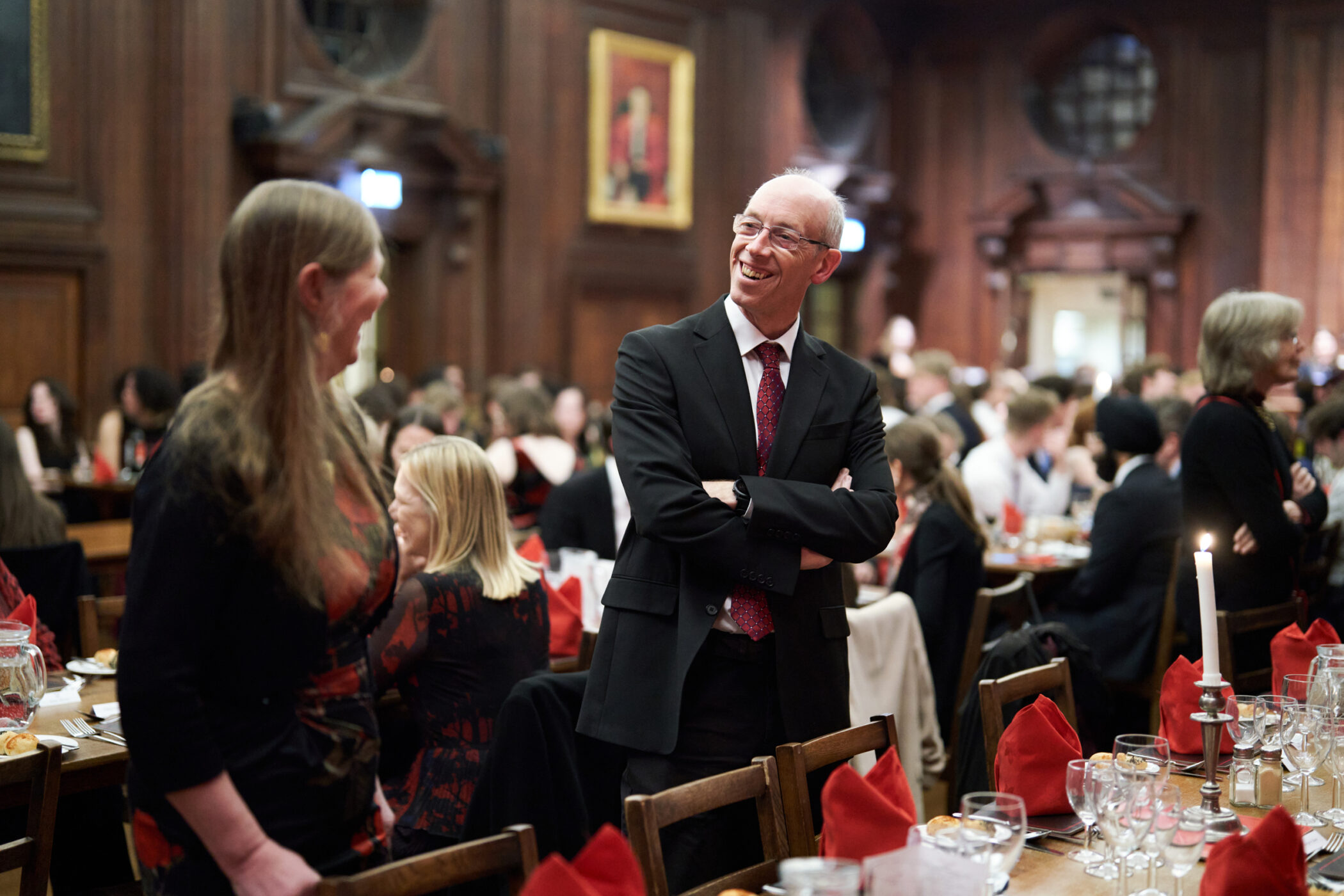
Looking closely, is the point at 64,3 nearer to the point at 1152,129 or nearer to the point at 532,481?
the point at 532,481

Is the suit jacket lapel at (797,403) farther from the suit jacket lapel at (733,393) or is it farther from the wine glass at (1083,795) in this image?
the wine glass at (1083,795)

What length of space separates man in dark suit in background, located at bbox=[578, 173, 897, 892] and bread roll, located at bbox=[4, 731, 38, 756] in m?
1.28

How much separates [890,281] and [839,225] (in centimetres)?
1430

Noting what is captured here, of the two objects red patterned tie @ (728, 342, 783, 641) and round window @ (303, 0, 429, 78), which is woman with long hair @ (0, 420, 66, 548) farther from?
round window @ (303, 0, 429, 78)

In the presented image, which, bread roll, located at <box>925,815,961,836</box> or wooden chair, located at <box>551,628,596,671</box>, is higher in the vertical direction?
bread roll, located at <box>925,815,961,836</box>

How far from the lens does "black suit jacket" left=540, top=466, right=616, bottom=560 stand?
5449 millimetres

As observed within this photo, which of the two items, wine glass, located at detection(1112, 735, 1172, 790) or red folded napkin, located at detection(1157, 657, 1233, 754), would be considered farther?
red folded napkin, located at detection(1157, 657, 1233, 754)

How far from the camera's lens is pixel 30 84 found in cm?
970

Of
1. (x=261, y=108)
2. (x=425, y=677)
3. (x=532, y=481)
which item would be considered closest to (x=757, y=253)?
(x=425, y=677)

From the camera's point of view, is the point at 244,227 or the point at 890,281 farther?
the point at 890,281

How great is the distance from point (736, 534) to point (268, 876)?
1.17 m

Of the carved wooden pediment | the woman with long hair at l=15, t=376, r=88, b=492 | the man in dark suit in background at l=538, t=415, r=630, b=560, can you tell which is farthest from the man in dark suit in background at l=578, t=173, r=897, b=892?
the carved wooden pediment

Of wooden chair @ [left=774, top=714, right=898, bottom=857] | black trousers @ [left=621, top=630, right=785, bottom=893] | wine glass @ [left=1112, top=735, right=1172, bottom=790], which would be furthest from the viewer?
black trousers @ [left=621, top=630, right=785, bottom=893]

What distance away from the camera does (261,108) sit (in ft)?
34.4
